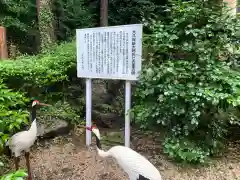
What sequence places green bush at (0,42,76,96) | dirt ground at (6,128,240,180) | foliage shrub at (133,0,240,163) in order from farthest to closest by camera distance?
green bush at (0,42,76,96) → dirt ground at (6,128,240,180) → foliage shrub at (133,0,240,163)

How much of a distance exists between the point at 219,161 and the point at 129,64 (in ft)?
6.86

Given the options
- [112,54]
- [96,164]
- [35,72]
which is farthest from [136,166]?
[35,72]

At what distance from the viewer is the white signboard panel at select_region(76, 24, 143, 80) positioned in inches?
160

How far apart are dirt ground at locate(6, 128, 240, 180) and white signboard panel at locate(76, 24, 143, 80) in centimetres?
137

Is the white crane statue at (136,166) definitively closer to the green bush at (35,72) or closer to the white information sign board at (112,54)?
the white information sign board at (112,54)

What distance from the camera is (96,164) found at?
170 inches

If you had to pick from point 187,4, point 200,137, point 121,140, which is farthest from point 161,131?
point 187,4

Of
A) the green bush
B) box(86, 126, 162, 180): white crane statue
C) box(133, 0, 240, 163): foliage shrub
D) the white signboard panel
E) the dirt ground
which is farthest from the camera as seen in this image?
the green bush

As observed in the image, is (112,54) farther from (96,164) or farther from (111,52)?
(96,164)

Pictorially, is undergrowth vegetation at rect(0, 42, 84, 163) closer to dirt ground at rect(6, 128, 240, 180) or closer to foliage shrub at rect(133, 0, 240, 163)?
dirt ground at rect(6, 128, 240, 180)

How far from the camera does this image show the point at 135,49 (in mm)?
4055

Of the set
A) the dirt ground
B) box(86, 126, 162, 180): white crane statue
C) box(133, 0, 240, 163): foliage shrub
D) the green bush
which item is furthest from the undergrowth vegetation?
box(133, 0, 240, 163): foliage shrub

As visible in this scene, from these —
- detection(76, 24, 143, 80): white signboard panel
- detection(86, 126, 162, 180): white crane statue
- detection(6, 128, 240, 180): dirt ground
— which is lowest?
detection(6, 128, 240, 180): dirt ground

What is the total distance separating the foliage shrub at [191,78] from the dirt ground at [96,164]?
0.22 m
